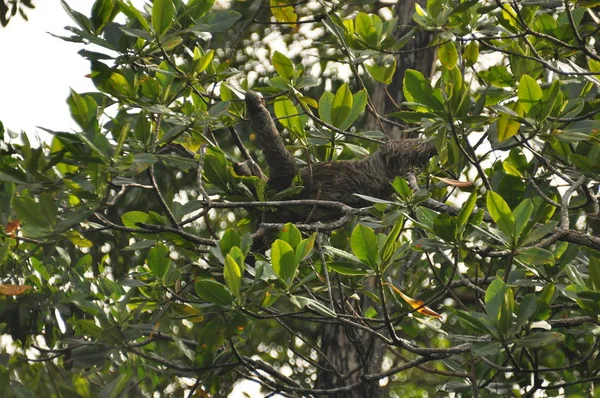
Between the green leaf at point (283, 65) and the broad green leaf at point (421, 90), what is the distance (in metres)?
0.90

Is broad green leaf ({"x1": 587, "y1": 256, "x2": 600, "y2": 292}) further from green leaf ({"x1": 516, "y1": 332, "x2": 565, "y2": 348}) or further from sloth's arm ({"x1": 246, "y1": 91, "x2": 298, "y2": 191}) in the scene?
sloth's arm ({"x1": 246, "y1": 91, "x2": 298, "y2": 191})

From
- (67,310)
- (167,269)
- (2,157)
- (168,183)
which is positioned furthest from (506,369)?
(168,183)

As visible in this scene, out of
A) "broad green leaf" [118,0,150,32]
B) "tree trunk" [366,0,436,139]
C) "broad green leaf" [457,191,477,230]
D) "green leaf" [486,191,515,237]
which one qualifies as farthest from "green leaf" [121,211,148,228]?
"tree trunk" [366,0,436,139]

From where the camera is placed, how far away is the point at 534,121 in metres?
2.74

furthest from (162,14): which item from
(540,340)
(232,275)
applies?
(540,340)

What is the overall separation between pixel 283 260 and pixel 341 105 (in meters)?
1.05

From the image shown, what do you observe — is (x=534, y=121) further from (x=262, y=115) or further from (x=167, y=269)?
(x=167, y=269)

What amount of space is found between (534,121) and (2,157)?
80.8 inches

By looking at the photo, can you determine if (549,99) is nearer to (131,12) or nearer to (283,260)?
(283,260)

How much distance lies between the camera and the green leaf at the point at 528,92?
2689 millimetres

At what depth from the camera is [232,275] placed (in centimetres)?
241

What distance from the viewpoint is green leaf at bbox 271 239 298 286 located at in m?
2.43

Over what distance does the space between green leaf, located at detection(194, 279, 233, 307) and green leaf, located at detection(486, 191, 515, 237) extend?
33.6 inches

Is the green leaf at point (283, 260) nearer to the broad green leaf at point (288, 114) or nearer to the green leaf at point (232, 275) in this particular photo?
the green leaf at point (232, 275)
